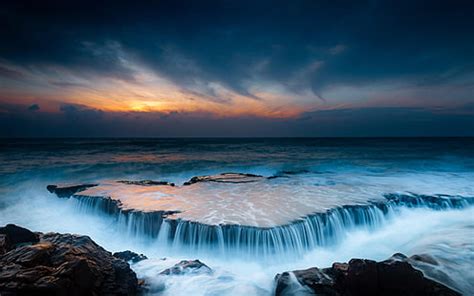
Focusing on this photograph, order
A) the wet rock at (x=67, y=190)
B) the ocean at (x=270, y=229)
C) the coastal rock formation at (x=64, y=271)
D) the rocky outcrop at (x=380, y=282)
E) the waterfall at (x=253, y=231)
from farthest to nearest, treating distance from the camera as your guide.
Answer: the wet rock at (x=67, y=190), the waterfall at (x=253, y=231), the ocean at (x=270, y=229), the rocky outcrop at (x=380, y=282), the coastal rock formation at (x=64, y=271)

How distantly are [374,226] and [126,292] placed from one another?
7.94 m

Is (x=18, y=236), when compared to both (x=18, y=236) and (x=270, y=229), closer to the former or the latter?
(x=18, y=236)

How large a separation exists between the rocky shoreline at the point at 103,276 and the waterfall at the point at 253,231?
1.36 metres

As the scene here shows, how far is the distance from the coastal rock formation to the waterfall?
2308mm

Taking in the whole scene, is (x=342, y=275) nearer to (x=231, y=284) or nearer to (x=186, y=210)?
(x=231, y=284)

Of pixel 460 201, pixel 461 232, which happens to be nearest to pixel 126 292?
pixel 461 232

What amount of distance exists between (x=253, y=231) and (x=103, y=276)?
3.61 m

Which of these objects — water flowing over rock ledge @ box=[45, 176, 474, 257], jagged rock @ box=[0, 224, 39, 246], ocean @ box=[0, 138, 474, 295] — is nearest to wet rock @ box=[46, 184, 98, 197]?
ocean @ box=[0, 138, 474, 295]

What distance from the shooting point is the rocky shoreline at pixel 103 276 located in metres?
3.93

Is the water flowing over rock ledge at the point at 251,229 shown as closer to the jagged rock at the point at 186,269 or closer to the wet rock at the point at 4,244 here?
the jagged rock at the point at 186,269

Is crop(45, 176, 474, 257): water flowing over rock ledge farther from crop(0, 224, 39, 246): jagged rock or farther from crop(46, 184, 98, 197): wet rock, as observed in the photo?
crop(46, 184, 98, 197): wet rock

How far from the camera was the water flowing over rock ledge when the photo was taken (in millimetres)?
7016

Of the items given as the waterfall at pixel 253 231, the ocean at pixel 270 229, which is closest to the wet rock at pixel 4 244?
the ocean at pixel 270 229

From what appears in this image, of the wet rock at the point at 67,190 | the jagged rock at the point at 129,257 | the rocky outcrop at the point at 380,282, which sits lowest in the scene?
the jagged rock at the point at 129,257
